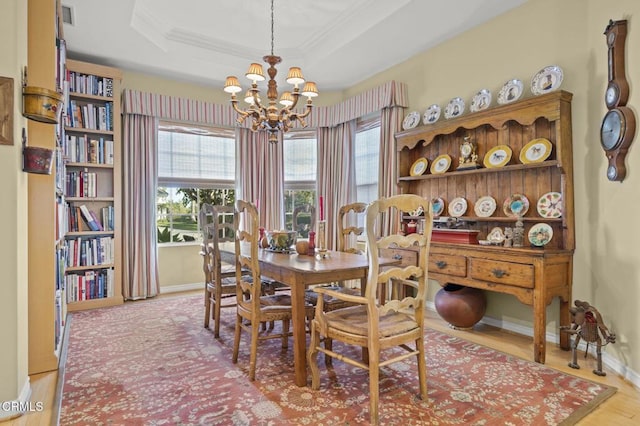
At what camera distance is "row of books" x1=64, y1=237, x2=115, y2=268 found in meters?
4.16

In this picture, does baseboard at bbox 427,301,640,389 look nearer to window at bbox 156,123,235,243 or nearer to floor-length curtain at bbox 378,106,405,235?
floor-length curtain at bbox 378,106,405,235

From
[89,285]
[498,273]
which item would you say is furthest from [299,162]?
[498,273]

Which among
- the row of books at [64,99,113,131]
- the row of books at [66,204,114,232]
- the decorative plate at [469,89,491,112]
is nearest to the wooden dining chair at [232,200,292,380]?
the decorative plate at [469,89,491,112]

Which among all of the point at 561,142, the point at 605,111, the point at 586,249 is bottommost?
the point at 586,249

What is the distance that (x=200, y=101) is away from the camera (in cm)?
521

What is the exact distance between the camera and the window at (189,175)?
5148mm

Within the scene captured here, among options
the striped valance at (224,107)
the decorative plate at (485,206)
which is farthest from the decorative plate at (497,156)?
the striped valance at (224,107)

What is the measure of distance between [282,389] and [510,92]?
3063mm

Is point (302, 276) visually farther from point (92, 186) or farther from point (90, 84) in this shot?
point (90, 84)

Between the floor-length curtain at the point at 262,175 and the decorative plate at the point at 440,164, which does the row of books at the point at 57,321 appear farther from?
the decorative plate at the point at 440,164

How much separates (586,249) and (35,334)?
401 cm

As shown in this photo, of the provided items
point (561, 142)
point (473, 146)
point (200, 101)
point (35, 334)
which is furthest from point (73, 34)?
point (561, 142)

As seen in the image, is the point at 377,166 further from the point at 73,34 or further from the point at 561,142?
the point at 73,34

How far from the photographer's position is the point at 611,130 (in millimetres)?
2568
